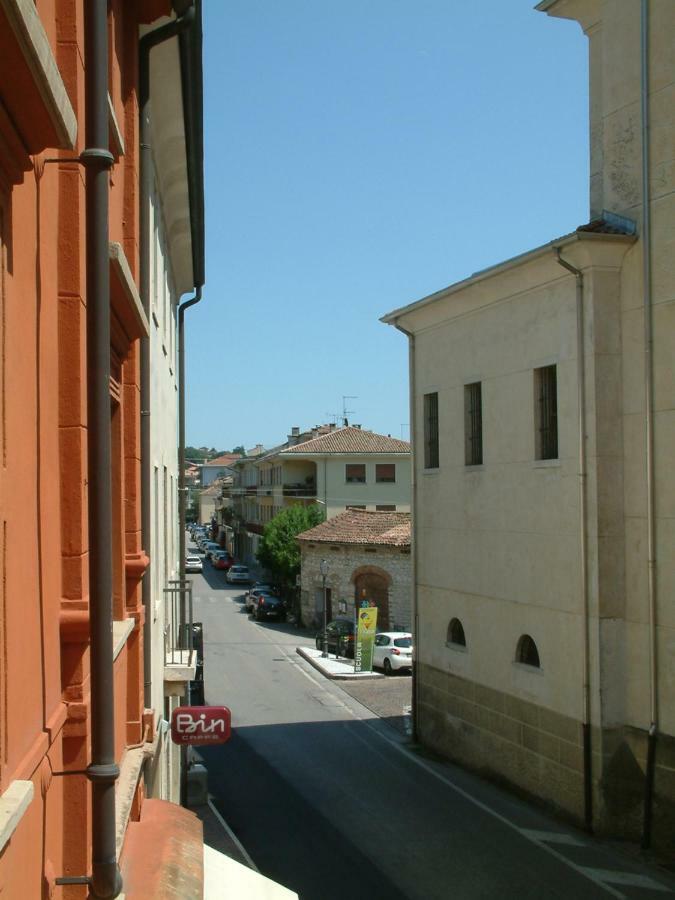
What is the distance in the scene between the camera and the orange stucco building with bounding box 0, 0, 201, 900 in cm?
295

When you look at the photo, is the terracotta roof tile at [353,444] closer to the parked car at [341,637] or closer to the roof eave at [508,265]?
the parked car at [341,637]

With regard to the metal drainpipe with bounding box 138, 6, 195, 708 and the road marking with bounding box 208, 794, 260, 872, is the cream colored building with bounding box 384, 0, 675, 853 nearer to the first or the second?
the road marking with bounding box 208, 794, 260, 872

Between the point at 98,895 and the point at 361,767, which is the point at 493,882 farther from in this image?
the point at 98,895

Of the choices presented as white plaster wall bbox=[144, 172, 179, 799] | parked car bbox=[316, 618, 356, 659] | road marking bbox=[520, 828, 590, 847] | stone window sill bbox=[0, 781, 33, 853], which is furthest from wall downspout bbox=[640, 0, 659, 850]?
parked car bbox=[316, 618, 356, 659]

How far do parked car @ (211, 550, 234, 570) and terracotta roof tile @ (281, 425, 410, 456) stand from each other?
2086 centimetres

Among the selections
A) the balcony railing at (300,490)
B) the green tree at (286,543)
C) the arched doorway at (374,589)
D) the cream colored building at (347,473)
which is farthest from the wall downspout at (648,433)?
the balcony railing at (300,490)

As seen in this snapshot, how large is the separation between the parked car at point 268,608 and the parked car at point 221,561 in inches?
1092

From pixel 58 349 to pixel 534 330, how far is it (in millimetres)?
15234

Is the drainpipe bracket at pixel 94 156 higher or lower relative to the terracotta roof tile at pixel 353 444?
lower

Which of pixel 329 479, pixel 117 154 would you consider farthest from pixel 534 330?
pixel 329 479

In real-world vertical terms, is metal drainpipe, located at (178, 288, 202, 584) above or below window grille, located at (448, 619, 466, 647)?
above

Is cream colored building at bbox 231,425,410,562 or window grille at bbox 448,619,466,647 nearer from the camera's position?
window grille at bbox 448,619,466,647

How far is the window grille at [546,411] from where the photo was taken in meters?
18.3

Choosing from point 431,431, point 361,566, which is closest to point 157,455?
point 431,431
